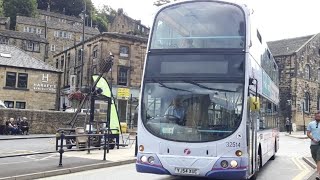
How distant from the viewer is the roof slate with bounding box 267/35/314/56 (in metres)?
58.3

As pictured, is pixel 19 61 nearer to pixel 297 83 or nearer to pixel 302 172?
pixel 302 172

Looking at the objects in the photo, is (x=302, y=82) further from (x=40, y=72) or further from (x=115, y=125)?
(x=115, y=125)

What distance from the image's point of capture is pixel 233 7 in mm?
9734

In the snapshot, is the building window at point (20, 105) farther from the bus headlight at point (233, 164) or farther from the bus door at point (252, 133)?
the bus headlight at point (233, 164)

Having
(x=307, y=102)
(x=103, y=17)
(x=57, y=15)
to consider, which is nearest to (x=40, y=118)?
(x=307, y=102)

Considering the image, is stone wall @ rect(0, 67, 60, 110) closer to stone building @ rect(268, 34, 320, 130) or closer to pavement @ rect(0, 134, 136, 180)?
pavement @ rect(0, 134, 136, 180)

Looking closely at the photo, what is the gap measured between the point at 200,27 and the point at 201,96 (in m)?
1.72

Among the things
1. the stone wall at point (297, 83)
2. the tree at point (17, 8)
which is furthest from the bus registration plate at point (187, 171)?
the tree at point (17, 8)

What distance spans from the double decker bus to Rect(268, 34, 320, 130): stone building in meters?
47.4

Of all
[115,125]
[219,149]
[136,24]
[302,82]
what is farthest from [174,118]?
[136,24]

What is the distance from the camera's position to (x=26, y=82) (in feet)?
134

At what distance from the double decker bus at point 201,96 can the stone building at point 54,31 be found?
7896cm

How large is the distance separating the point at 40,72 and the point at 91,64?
6.02 meters

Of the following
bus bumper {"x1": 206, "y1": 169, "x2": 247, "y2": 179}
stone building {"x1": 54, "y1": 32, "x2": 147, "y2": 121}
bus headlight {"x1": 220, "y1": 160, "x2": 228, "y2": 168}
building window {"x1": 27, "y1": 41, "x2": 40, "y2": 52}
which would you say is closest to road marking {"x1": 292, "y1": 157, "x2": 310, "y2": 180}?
bus bumper {"x1": 206, "y1": 169, "x2": 247, "y2": 179}
